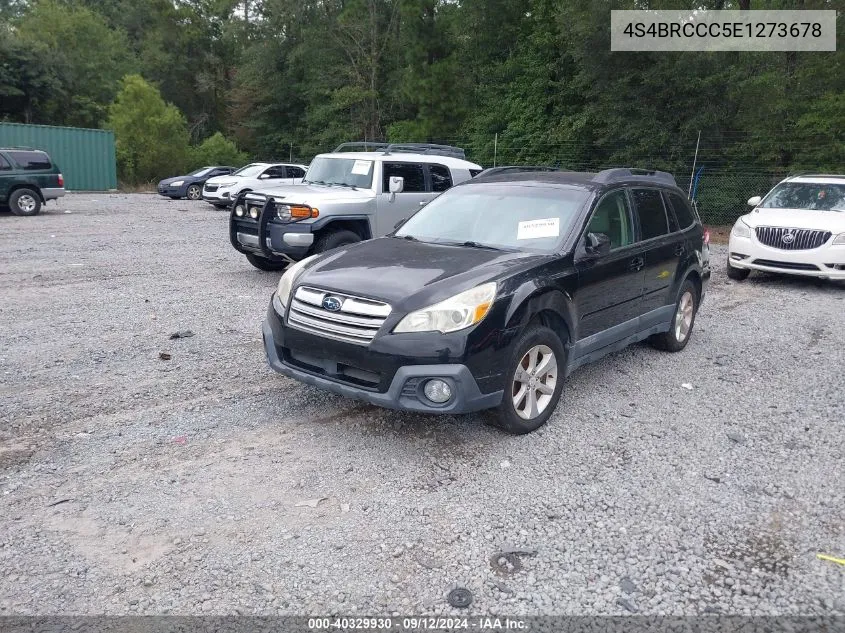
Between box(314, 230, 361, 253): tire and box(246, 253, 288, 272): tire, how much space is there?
1222mm

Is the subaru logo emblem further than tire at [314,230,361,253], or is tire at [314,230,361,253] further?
tire at [314,230,361,253]

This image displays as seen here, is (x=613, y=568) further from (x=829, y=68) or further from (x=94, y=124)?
(x=94, y=124)

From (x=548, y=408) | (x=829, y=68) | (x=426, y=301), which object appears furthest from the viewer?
(x=829, y=68)

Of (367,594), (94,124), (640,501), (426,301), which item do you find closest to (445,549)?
(367,594)

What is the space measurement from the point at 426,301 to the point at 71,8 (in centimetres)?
6236

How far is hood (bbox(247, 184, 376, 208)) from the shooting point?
30.1ft

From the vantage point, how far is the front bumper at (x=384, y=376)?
405 centimetres

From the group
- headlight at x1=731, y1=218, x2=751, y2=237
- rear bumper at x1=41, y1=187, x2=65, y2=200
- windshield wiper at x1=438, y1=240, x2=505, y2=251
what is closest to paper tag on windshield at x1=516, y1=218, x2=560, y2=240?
windshield wiper at x1=438, y1=240, x2=505, y2=251

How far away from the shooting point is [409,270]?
4.59 m

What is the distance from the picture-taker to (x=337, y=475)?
4039 millimetres

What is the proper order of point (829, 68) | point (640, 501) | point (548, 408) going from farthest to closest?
point (829, 68)
point (548, 408)
point (640, 501)

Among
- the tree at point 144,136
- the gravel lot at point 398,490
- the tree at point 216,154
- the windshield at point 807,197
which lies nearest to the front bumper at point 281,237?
the gravel lot at point 398,490

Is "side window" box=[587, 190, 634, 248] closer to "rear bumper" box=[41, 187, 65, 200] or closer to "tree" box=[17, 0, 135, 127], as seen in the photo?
"rear bumper" box=[41, 187, 65, 200]

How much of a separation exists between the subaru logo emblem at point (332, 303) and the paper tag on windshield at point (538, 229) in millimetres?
1581
